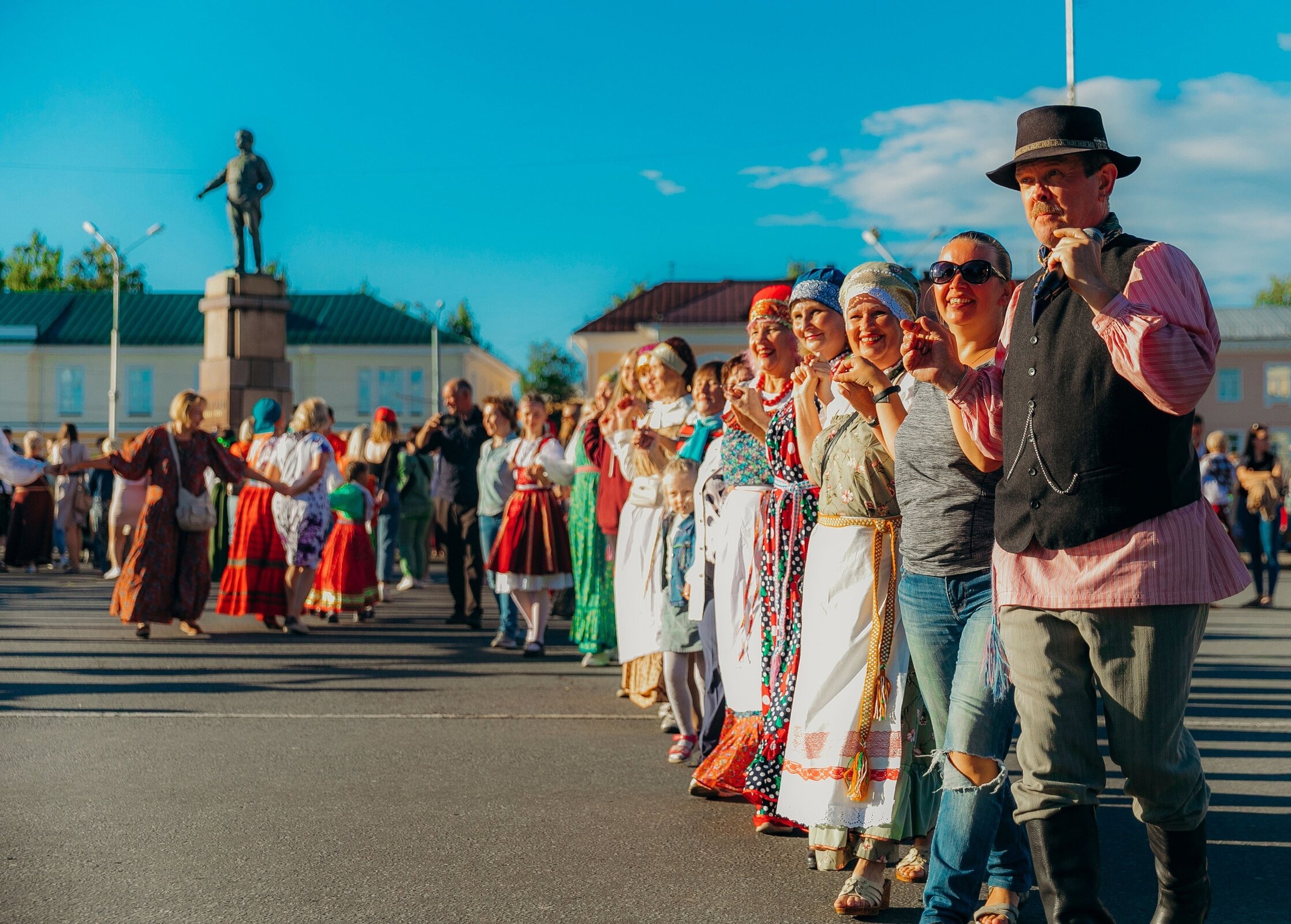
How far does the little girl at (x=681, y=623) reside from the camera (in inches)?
256

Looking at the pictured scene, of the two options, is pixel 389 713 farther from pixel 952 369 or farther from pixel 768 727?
pixel 952 369

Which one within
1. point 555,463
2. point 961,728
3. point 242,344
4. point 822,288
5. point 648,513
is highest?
point 242,344

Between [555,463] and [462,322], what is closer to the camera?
[555,463]

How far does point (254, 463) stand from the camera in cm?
1235

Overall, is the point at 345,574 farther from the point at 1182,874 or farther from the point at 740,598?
the point at 1182,874

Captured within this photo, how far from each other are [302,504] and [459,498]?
1383 mm

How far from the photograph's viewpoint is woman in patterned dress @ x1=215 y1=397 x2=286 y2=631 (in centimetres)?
1219

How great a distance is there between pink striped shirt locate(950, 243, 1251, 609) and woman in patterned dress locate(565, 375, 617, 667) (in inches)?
263

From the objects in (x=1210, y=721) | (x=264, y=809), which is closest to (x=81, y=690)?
(x=264, y=809)

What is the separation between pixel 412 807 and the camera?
5543 mm

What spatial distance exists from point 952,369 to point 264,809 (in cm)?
334

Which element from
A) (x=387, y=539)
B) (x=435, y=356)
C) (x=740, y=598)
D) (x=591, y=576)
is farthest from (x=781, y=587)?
(x=435, y=356)

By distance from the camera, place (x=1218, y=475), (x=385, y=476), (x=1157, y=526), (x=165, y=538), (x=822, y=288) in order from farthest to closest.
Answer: (x=1218, y=475) → (x=385, y=476) → (x=165, y=538) → (x=822, y=288) → (x=1157, y=526)

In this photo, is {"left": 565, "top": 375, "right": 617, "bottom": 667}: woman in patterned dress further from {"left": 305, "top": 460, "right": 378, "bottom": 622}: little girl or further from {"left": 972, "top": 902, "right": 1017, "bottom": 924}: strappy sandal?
{"left": 972, "top": 902, "right": 1017, "bottom": 924}: strappy sandal
